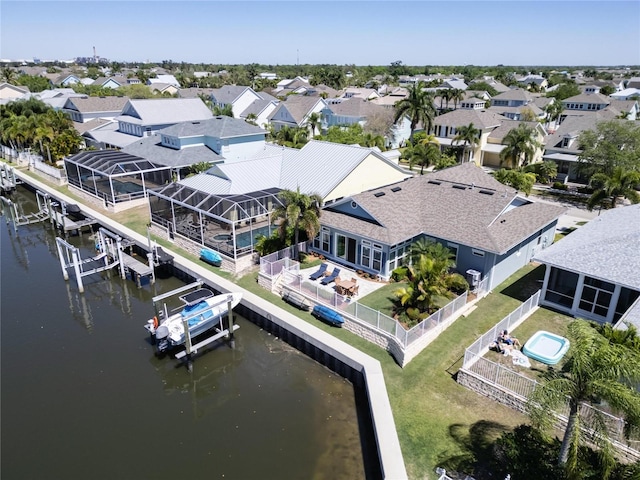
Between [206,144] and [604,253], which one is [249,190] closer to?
[206,144]

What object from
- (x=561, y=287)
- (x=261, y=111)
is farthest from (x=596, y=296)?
(x=261, y=111)

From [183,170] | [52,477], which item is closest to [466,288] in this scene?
[52,477]

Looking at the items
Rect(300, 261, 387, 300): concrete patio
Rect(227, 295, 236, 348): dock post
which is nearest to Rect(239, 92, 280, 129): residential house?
Rect(300, 261, 387, 300): concrete patio

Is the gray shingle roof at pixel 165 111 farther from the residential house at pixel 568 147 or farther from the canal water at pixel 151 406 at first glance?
the residential house at pixel 568 147

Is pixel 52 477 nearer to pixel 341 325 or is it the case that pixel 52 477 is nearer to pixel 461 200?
pixel 341 325

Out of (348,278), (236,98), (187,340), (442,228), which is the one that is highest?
(236,98)

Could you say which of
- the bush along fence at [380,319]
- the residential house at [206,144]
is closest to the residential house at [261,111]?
the residential house at [206,144]
